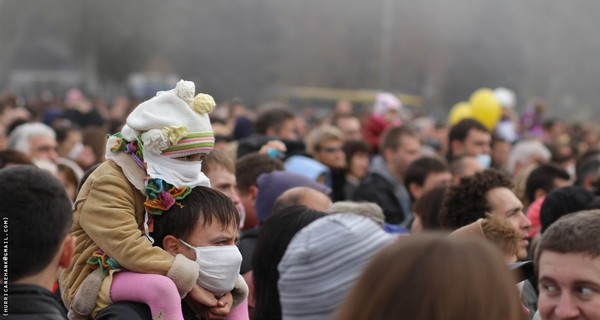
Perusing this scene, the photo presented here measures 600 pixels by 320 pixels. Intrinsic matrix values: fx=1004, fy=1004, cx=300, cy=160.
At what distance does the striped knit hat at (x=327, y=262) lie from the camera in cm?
287

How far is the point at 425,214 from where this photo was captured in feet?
20.9

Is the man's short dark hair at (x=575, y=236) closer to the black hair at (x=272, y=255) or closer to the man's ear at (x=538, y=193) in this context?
the black hair at (x=272, y=255)

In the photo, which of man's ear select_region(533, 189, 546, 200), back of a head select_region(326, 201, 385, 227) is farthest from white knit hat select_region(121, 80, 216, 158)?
man's ear select_region(533, 189, 546, 200)

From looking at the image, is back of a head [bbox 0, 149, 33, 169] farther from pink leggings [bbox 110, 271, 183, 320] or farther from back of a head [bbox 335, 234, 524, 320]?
back of a head [bbox 335, 234, 524, 320]

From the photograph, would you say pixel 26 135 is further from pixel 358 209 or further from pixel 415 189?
→ pixel 358 209

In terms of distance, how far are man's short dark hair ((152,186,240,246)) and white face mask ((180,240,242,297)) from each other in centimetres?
7

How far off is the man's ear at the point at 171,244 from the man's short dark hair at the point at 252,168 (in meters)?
2.68

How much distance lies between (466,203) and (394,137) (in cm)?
431

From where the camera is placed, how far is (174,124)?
4.07m

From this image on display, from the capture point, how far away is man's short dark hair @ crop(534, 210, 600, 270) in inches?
141

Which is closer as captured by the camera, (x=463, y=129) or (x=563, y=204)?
(x=563, y=204)

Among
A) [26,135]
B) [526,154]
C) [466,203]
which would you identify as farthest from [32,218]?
[526,154]

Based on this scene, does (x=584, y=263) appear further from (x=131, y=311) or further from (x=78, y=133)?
(x=78, y=133)

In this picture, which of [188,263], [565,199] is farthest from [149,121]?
[565,199]
